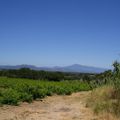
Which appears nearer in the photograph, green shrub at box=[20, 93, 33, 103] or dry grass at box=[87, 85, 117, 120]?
dry grass at box=[87, 85, 117, 120]

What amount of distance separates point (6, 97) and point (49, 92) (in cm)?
603

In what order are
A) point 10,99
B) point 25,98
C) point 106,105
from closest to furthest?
1. point 106,105
2. point 10,99
3. point 25,98

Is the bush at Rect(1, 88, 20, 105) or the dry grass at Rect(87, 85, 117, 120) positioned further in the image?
the bush at Rect(1, 88, 20, 105)

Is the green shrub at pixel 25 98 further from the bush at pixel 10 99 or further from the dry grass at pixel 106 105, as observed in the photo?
the dry grass at pixel 106 105

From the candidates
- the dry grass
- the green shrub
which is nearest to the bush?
the green shrub

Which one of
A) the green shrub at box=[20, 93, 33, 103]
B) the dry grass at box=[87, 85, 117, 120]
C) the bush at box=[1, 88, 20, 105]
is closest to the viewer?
the dry grass at box=[87, 85, 117, 120]

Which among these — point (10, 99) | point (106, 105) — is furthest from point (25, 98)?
point (106, 105)

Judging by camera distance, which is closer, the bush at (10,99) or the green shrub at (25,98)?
the bush at (10,99)

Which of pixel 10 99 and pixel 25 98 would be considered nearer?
pixel 10 99

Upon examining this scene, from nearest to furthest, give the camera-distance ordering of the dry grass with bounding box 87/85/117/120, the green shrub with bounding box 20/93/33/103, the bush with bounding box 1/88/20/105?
the dry grass with bounding box 87/85/117/120 < the bush with bounding box 1/88/20/105 < the green shrub with bounding box 20/93/33/103

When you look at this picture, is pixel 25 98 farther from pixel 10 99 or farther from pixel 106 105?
pixel 106 105

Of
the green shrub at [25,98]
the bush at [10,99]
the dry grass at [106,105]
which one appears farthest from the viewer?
the green shrub at [25,98]

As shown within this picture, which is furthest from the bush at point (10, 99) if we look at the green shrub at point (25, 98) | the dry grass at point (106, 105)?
the dry grass at point (106, 105)

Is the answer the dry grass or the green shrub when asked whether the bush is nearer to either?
the green shrub
